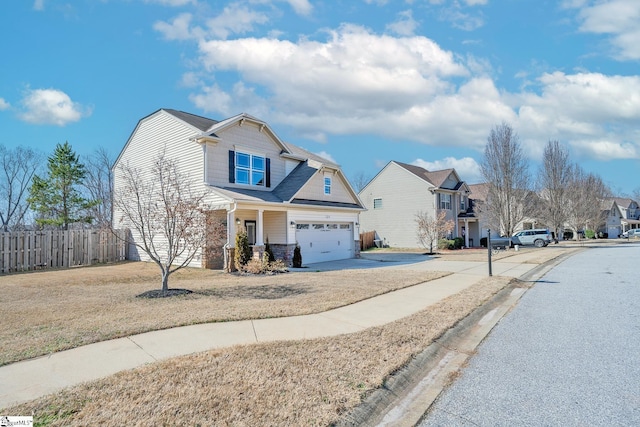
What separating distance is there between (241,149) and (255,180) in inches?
69.0

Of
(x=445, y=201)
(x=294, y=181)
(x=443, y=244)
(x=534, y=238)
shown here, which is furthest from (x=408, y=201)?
(x=294, y=181)

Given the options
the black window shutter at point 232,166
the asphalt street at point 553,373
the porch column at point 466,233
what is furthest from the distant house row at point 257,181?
the porch column at point 466,233

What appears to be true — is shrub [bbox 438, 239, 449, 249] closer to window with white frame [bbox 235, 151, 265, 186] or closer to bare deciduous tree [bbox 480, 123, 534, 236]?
bare deciduous tree [bbox 480, 123, 534, 236]

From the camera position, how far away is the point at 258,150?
18.8 metres

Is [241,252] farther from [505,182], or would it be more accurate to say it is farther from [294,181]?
[505,182]

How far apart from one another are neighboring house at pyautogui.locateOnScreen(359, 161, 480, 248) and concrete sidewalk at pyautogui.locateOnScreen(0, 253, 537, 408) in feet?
82.8

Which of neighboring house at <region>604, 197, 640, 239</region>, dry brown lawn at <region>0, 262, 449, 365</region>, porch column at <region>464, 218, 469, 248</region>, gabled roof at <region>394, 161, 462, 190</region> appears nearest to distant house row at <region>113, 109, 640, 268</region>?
dry brown lawn at <region>0, 262, 449, 365</region>

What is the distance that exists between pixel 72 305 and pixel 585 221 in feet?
170

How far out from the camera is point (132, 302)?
820cm

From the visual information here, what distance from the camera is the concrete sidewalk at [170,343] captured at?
12.8 ft

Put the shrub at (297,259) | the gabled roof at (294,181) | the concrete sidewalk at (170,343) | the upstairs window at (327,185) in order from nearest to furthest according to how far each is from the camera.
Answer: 1. the concrete sidewalk at (170,343)
2. the shrub at (297,259)
3. the gabled roof at (294,181)
4. the upstairs window at (327,185)

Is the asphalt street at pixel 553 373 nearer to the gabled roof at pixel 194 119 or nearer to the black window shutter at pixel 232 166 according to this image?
the black window shutter at pixel 232 166

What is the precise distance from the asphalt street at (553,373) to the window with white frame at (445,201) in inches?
1011

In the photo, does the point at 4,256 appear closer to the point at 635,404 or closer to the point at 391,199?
the point at 635,404
